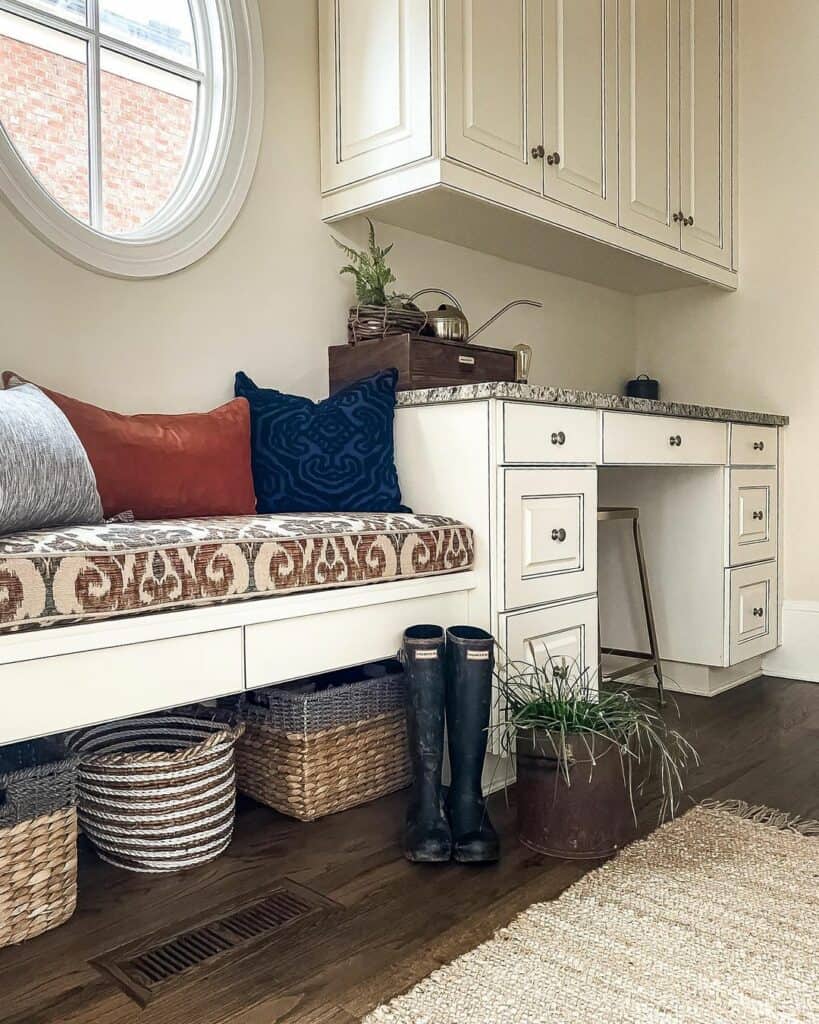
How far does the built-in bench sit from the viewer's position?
126 cm

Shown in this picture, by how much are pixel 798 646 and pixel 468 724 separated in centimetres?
195

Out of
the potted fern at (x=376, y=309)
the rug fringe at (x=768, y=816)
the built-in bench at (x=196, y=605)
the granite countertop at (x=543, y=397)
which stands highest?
the potted fern at (x=376, y=309)

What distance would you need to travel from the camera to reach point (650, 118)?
116 inches

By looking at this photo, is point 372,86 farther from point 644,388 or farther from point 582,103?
point 644,388

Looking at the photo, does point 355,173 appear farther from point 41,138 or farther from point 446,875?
point 446,875

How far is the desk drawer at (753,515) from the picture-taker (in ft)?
9.65

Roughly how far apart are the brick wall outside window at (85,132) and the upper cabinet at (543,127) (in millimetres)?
453

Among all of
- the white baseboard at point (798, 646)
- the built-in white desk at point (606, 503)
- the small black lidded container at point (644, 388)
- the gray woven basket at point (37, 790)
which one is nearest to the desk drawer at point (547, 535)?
the built-in white desk at point (606, 503)

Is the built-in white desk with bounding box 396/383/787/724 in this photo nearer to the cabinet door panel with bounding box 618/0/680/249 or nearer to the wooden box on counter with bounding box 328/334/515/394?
the wooden box on counter with bounding box 328/334/515/394

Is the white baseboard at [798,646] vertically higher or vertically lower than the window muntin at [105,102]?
lower

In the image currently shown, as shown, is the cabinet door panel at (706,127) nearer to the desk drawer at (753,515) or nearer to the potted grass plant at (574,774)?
the desk drawer at (753,515)

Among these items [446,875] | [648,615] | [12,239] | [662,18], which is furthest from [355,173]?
[446,875]

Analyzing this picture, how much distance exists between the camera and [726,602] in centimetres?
288

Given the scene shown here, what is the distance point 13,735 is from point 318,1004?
1.81ft
